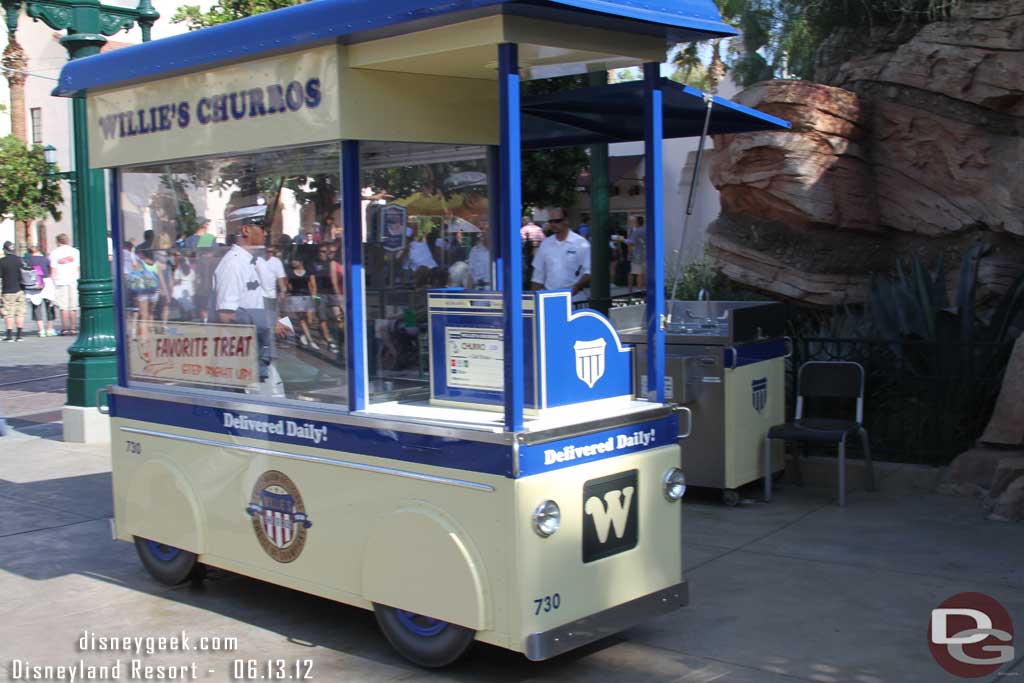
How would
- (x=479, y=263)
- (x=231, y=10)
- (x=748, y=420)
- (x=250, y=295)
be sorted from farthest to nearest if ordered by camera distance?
(x=231, y=10) < (x=748, y=420) < (x=479, y=263) < (x=250, y=295)

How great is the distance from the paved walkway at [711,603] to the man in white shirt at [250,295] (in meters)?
1.27

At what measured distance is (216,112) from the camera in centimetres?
525

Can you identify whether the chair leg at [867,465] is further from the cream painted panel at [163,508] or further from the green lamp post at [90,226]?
the green lamp post at [90,226]

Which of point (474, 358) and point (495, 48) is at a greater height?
point (495, 48)

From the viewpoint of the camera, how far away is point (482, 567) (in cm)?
425

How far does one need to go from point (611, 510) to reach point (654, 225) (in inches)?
51.3

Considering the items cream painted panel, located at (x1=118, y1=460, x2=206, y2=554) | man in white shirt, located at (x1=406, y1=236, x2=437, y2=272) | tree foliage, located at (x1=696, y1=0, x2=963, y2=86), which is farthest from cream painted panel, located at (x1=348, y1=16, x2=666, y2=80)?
tree foliage, located at (x1=696, y1=0, x2=963, y2=86)

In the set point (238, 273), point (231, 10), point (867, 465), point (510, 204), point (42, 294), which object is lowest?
point (867, 465)

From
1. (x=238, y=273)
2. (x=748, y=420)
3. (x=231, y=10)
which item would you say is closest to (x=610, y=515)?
(x=238, y=273)

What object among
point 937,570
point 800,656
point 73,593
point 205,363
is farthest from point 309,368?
point 937,570

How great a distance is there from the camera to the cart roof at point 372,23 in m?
4.13

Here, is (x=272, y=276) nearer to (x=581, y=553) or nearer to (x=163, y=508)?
(x=163, y=508)

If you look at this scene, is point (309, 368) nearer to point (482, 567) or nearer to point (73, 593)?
point (482, 567)

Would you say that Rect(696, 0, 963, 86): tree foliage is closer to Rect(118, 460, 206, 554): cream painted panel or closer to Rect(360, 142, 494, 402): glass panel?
Rect(360, 142, 494, 402): glass panel
